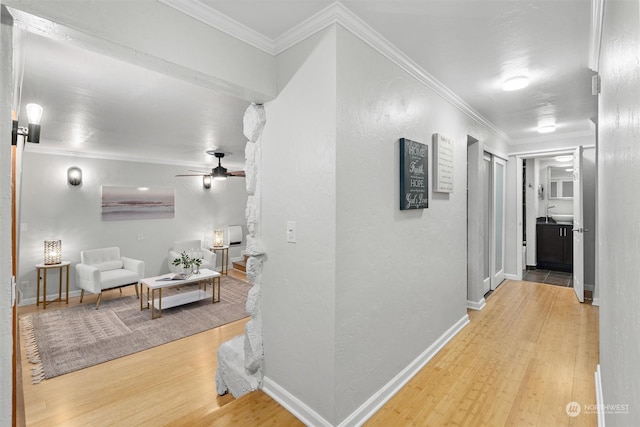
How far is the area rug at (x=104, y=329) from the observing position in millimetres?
3213

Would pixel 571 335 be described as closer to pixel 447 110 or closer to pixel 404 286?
pixel 404 286

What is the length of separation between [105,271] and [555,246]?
8.41 m

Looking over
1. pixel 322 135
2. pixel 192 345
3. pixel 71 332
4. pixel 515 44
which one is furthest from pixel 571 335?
pixel 71 332

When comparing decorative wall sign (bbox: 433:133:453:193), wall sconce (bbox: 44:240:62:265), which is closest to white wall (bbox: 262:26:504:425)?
decorative wall sign (bbox: 433:133:453:193)

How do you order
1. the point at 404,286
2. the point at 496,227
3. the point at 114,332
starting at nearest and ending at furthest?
1. the point at 404,286
2. the point at 114,332
3. the point at 496,227

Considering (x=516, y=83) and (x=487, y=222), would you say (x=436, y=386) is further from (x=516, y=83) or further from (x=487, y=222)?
(x=487, y=222)

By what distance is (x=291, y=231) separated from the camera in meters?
1.91

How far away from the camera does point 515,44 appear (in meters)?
2.04

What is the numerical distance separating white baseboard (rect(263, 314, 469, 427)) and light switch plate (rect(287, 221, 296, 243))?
100 cm

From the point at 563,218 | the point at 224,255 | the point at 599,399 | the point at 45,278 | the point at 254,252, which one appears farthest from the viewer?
the point at 224,255

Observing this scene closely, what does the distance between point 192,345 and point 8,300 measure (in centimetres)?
269

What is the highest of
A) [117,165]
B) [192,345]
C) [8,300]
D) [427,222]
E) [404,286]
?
[117,165]

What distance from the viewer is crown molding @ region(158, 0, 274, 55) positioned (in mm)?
1552

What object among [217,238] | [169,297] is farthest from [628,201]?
[217,238]
